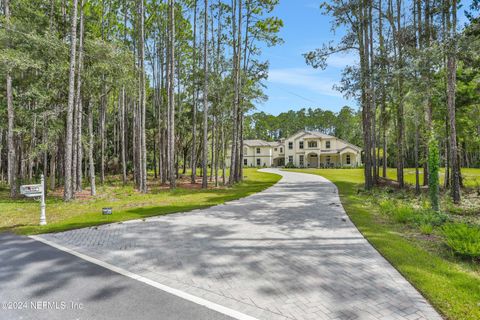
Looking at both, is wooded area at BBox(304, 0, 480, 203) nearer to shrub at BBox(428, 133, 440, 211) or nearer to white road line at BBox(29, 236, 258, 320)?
shrub at BBox(428, 133, 440, 211)

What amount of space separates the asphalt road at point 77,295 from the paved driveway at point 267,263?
1.13 feet

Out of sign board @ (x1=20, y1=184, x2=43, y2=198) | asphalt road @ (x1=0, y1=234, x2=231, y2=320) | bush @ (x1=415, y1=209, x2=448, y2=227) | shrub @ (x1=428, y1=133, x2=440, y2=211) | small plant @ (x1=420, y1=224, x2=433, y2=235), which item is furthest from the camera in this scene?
shrub @ (x1=428, y1=133, x2=440, y2=211)

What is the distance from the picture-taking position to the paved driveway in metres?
3.33

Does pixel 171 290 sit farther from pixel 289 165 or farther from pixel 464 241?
pixel 289 165

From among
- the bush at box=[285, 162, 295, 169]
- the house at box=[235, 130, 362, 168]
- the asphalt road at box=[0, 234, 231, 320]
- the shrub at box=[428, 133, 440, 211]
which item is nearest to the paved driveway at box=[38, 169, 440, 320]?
the asphalt road at box=[0, 234, 231, 320]

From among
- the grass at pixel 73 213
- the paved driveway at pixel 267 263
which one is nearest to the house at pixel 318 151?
the grass at pixel 73 213

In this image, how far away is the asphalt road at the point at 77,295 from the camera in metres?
3.13

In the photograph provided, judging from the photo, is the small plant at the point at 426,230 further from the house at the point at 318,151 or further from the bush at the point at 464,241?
the house at the point at 318,151

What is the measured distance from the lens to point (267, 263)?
4.68 m

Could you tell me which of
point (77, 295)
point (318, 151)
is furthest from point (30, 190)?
point (318, 151)

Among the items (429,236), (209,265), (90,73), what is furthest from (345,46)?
(209,265)

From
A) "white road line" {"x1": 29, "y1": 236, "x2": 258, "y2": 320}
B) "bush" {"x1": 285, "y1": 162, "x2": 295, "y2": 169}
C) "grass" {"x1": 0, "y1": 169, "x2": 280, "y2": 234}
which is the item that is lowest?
"white road line" {"x1": 29, "y1": 236, "x2": 258, "y2": 320}

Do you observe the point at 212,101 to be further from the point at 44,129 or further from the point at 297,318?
the point at 297,318

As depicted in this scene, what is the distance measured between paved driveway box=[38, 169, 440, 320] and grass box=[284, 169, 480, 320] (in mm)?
188
